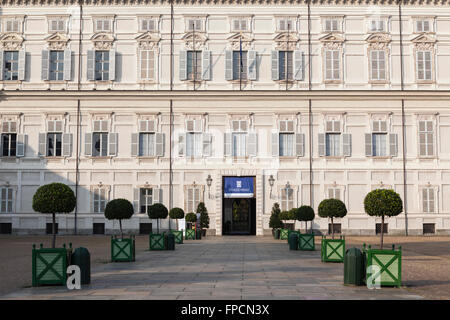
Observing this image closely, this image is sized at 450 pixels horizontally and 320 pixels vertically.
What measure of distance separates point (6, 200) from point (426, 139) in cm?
2994

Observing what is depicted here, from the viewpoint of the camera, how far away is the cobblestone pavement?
1143cm

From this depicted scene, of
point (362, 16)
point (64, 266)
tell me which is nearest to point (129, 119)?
point (362, 16)

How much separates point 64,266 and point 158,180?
24.6 m

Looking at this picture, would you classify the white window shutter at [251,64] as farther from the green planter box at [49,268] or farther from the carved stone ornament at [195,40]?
the green planter box at [49,268]

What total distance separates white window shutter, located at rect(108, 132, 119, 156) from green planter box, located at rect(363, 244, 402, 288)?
27.5m

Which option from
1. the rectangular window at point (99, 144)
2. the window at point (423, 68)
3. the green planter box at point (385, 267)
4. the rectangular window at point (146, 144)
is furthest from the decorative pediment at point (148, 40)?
the green planter box at point (385, 267)

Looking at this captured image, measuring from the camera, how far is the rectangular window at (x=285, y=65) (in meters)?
38.2

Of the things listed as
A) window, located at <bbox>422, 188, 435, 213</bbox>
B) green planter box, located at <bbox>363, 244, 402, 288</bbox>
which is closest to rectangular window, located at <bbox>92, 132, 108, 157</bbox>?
window, located at <bbox>422, 188, 435, 213</bbox>

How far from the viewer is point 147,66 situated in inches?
1510

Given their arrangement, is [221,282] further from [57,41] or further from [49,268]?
[57,41]

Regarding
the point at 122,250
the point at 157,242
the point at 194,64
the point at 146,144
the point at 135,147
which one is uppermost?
the point at 194,64

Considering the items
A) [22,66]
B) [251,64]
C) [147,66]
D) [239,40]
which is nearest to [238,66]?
[251,64]

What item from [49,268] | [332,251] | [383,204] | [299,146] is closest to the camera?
[49,268]

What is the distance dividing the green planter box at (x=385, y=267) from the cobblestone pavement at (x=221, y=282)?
28 cm
